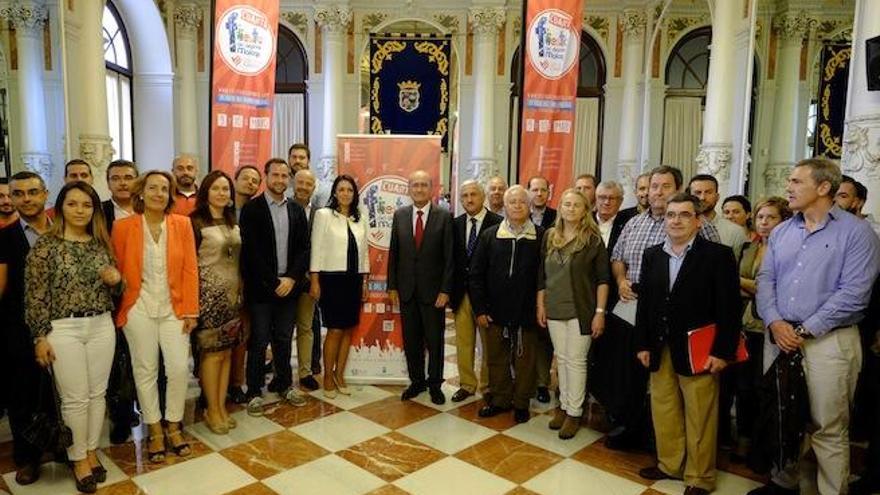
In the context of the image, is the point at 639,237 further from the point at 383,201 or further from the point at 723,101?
the point at 723,101

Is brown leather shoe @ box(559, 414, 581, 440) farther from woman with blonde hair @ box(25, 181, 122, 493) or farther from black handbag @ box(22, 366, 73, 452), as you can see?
black handbag @ box(22, 366, 73, 452)

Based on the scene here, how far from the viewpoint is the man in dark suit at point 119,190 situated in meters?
3.29

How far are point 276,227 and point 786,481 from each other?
9.89 ft

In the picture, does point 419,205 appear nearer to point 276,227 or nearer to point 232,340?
point 276,227

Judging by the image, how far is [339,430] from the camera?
10.9ft

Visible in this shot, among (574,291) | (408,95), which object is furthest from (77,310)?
(408,95)

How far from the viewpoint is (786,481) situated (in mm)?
2605

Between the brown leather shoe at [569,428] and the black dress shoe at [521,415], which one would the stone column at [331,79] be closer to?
the black dress shoe at [521,415]

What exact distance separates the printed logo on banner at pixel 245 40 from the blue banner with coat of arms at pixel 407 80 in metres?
4.70

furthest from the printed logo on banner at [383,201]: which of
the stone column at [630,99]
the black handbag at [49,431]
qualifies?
the stone column at [630,99]

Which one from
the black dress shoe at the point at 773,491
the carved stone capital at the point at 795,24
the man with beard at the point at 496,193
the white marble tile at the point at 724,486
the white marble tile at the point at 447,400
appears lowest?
the white marble tile at the point at 447,400

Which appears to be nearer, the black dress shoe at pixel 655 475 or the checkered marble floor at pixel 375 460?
the checkered marble floor at pixel 375 460

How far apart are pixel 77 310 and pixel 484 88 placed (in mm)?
7567

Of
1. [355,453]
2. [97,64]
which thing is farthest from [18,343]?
[97,64]
